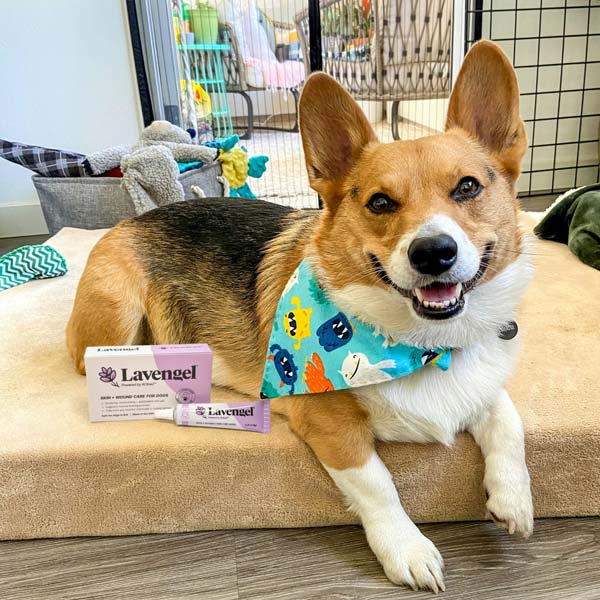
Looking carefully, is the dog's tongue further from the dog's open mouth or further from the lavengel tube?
the lavengel tube

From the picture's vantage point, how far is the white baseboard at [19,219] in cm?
375

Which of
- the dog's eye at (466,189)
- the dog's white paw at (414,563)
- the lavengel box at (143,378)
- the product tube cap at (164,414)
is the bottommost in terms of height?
the dog's white paw at (414,563)

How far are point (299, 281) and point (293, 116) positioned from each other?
2595 millimetres

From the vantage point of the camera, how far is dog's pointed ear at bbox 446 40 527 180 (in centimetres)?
119

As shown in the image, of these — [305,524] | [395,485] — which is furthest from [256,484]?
[395,485]

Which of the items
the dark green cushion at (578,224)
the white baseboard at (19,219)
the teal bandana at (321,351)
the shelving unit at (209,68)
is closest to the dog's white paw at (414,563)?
the teal bandana at (321,351)

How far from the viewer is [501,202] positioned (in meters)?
1.18

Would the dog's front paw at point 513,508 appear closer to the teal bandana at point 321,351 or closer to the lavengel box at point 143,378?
the teal bandana at point 321,351

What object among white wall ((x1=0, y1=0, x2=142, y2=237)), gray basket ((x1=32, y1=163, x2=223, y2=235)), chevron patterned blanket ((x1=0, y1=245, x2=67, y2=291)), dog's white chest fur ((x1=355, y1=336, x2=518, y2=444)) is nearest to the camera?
dog's white chest fur ((x1=355, y1=336, x2=518, y2=444))

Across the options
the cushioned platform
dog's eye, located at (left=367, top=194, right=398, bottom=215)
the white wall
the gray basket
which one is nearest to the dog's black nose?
dog's eye, located at (left=367, top=194, right=398, bottom=215)

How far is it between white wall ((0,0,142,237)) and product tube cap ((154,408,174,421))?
9.21ft

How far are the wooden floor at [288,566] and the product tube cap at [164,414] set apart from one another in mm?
265

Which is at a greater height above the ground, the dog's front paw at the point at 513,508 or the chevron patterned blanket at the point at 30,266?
the chevron patterned blanket at the point at 30,266

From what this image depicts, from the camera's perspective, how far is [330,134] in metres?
1.29
